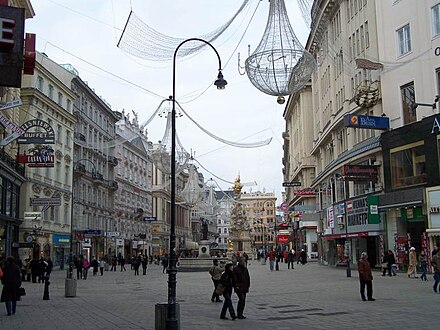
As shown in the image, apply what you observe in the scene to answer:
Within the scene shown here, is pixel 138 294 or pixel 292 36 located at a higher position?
pixel 292 36

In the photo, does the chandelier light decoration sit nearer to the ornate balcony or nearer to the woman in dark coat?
the woman in dark coat

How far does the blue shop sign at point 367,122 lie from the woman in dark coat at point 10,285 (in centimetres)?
2477

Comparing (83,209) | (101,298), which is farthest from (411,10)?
(83,209)

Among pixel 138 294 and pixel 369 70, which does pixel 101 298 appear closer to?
pixel 138 294

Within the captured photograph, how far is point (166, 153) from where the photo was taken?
159ft

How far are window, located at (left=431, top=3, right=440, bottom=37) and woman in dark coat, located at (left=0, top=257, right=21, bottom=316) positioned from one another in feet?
87.5

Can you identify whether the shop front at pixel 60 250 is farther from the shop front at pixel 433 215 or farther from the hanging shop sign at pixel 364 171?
the shop front at pixel 433 215

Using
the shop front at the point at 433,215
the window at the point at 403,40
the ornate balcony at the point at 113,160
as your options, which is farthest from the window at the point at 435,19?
the ornate balcony at the point at 113,160

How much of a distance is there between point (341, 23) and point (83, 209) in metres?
36.9

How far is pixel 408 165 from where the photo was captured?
3409 centimetres

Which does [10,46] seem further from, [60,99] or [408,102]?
[60,99]

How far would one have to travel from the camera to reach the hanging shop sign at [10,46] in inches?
402

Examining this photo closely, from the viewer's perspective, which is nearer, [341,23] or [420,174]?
[420,174]

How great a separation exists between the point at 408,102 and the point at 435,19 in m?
5.19
